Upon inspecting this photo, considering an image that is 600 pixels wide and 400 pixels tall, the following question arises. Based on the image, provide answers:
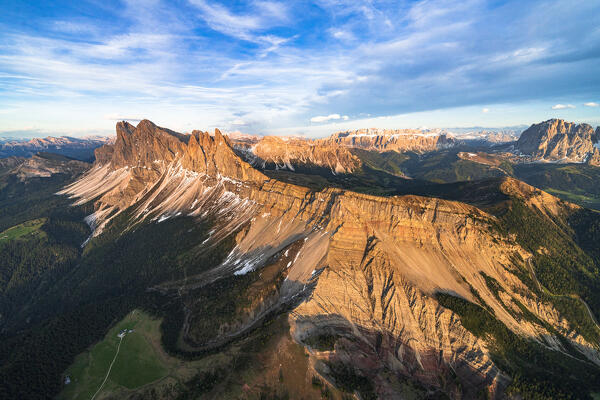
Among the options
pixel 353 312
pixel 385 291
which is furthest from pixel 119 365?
pixel 385 291

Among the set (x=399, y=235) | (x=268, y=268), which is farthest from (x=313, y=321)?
(x=399, y=235)

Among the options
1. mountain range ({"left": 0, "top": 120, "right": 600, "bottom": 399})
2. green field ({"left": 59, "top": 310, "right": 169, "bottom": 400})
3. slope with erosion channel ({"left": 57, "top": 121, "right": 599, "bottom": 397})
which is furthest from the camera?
green field ({"left": 59, "top": 310, "right": 169, "bottom": 400})

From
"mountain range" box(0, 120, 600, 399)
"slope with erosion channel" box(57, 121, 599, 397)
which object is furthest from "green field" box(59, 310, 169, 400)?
"slope with erosion channel" box(57, 121, 599, 397)

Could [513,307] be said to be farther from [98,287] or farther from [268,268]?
[98,287]

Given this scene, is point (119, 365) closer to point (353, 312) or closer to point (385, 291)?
point (353, 312)

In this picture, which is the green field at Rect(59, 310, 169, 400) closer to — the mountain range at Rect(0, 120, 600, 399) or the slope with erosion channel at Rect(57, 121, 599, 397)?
the mountain range at Rect(0, 120, 600, 399)

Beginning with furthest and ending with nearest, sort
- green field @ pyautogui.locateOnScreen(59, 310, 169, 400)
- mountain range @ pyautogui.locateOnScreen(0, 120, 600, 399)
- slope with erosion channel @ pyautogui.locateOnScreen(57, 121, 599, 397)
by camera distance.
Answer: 1. green field @ pyautogui.locateOnScreen(59, 310, 169, 400)
2. slope with erosion channel @ pyautogui.locateOnScreen(57, 121, 599, 397)
3. mountain range @ pyautogui.locateOnScreen(0, 120, 600, 399)

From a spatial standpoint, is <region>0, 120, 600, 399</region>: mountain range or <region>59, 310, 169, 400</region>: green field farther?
<region>59, 310, 169, 400</region>: green field
